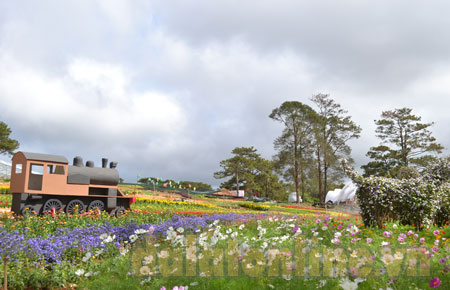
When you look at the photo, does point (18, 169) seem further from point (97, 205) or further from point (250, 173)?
point (250, 173)

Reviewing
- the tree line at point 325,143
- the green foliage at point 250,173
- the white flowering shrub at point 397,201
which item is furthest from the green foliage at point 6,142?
the white flowering shrub at point 397,201

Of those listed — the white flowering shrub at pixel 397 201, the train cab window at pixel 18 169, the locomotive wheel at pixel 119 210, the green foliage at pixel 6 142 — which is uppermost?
the green foliage at pixel 6 142

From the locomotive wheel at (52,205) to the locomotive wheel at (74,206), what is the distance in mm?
327

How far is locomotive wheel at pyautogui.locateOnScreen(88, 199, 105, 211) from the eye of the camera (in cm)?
1379

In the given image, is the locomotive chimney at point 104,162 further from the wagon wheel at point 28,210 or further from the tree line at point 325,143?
the tree line at point 325,143

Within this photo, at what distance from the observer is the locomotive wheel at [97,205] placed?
13.8 meters

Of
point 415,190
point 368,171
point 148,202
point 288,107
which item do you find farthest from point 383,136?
point 415,190

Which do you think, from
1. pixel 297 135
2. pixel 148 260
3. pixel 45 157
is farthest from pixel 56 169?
pixel 297 135

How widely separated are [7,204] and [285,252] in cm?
1573

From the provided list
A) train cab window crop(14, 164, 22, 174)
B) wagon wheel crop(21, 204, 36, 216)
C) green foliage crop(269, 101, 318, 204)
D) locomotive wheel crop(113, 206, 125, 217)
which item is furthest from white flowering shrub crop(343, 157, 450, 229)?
green foliage crop(269, 101, 318, 204)

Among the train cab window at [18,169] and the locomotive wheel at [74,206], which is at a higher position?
the train cab window at [18,169]

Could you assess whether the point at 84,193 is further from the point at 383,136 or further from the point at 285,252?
the point at 383,136

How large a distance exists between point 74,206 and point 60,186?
1.05 metres

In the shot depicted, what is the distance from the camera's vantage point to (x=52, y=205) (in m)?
12.8
